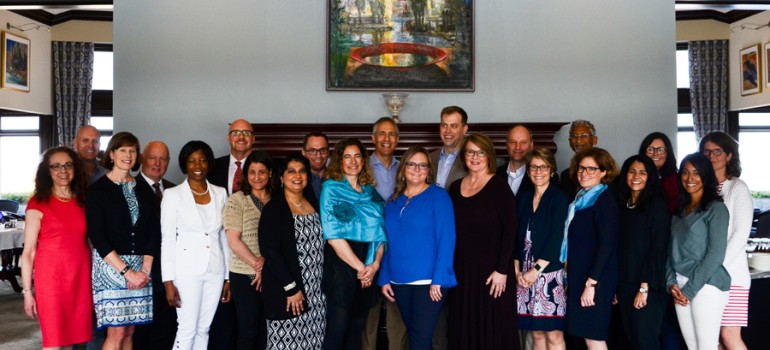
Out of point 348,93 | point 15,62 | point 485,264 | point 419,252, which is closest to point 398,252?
point 419,252

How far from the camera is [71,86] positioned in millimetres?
10281

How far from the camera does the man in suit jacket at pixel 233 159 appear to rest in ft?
13.4

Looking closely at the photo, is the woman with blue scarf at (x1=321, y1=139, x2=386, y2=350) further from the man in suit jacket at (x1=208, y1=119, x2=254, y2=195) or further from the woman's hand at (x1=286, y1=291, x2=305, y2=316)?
the man in suit jacket at (x1=208, y1=119, x2=254, y2=195)

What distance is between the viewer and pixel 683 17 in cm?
1004

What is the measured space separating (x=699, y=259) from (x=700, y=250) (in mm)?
48

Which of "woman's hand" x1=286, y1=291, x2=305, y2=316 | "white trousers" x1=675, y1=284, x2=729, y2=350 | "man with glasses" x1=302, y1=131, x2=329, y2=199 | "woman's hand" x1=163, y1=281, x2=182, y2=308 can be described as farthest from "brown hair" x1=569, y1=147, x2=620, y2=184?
"woman's hand" x1=163, y1=281, x2=182, y2=308

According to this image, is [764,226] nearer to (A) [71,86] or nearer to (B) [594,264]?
(B) [594,264]

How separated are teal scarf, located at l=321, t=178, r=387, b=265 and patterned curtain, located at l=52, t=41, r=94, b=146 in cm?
850

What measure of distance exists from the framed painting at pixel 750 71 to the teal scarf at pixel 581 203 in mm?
7891

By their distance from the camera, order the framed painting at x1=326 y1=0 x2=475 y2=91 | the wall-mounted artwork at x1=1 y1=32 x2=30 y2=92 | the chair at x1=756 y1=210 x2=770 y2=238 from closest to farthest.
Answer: the framed painting at x1=326 y1=0 x2=475 y2=91 < the chair at x1=756 y1=210 x2=770 y2=238 < the wall-mounted artwork at x1=1 y1=32 x2=30 y2=92

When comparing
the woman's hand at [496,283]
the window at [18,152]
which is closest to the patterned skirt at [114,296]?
the woman's hand at [496,283]

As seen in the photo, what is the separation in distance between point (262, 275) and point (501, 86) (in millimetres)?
3156

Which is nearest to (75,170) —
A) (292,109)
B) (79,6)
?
(292,109)

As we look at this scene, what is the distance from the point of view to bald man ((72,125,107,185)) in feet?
13.5
